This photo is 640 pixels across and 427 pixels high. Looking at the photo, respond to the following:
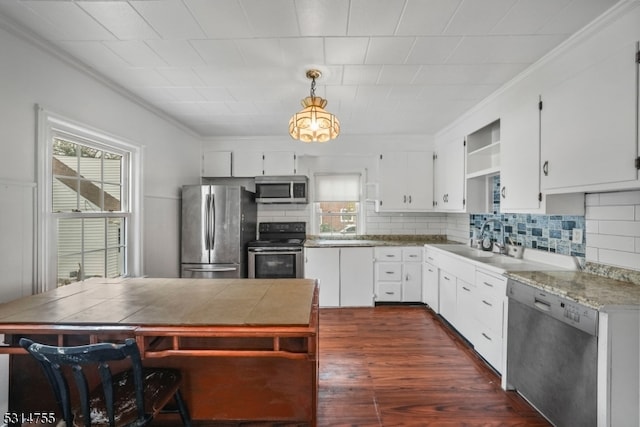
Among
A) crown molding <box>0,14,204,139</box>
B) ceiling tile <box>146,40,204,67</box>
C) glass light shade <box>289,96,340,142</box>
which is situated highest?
ceiling tile <box>146,40,204,67</box>

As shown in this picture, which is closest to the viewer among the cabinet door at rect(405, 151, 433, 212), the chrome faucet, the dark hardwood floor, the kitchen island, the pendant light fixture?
the kitchen island

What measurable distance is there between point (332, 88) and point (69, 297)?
241 centimetres

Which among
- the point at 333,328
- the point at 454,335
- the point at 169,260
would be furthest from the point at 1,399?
the point at 454,335

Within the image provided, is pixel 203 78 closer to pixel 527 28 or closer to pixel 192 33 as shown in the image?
pixel 192 33

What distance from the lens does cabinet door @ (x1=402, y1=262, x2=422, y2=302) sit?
403 cm

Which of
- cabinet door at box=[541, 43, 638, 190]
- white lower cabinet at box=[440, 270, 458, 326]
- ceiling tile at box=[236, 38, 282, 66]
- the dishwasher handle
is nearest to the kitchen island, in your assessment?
the dishwasher handle

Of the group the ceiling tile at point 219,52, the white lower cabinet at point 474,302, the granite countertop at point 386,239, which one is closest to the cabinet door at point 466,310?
the white lower cabinet at point 474,302

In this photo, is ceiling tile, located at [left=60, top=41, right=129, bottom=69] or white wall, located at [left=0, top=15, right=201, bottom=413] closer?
white wall, located at [left=0, top=15, right=201, bottom=413]

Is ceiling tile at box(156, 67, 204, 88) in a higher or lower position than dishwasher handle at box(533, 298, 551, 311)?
higher

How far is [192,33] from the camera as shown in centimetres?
186

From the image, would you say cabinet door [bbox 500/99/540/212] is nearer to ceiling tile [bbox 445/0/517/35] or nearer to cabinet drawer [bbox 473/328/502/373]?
ceiling tile [bbox 445/0/517/35]

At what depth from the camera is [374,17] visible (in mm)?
1694

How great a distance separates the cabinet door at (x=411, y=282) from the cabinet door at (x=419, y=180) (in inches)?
32.2

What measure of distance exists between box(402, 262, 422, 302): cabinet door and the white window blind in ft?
4.24
